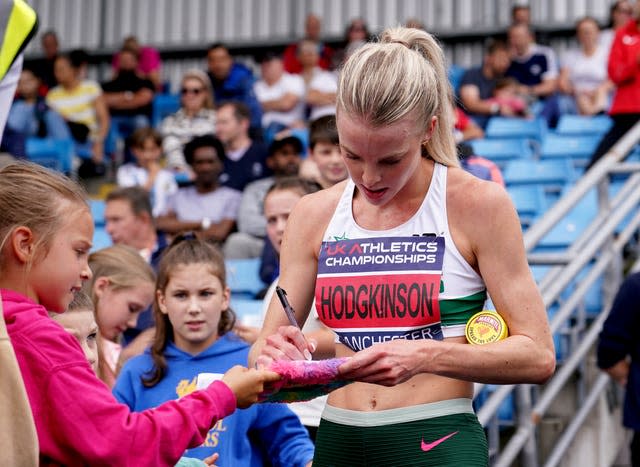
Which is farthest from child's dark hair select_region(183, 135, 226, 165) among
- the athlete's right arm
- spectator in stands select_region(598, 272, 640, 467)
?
the athlete's right arm

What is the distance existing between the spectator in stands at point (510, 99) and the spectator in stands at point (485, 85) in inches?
1.6

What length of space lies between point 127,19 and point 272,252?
999 cm

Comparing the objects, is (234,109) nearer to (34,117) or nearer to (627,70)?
(627,70)

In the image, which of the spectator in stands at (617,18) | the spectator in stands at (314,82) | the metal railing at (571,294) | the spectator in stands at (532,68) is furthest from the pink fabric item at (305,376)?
the spectator in stands at (617,18)

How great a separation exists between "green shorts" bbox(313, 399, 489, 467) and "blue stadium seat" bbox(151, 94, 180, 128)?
10782 mm

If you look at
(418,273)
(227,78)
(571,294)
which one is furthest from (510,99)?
(418,273)

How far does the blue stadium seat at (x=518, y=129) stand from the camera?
10695mm

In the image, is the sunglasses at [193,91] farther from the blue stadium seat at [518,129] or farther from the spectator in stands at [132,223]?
the spectator in stands at [132,223]

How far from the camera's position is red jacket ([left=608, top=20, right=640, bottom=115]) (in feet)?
29.7

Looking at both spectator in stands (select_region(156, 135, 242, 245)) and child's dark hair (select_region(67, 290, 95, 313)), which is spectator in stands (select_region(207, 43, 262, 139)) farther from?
child's dark hair (select_region(67, 290, 95, 313))

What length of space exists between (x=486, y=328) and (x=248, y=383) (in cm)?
56

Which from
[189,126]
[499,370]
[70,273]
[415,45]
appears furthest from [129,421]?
[189,126]

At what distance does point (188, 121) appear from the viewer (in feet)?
33.9

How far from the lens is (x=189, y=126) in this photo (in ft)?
33.8
